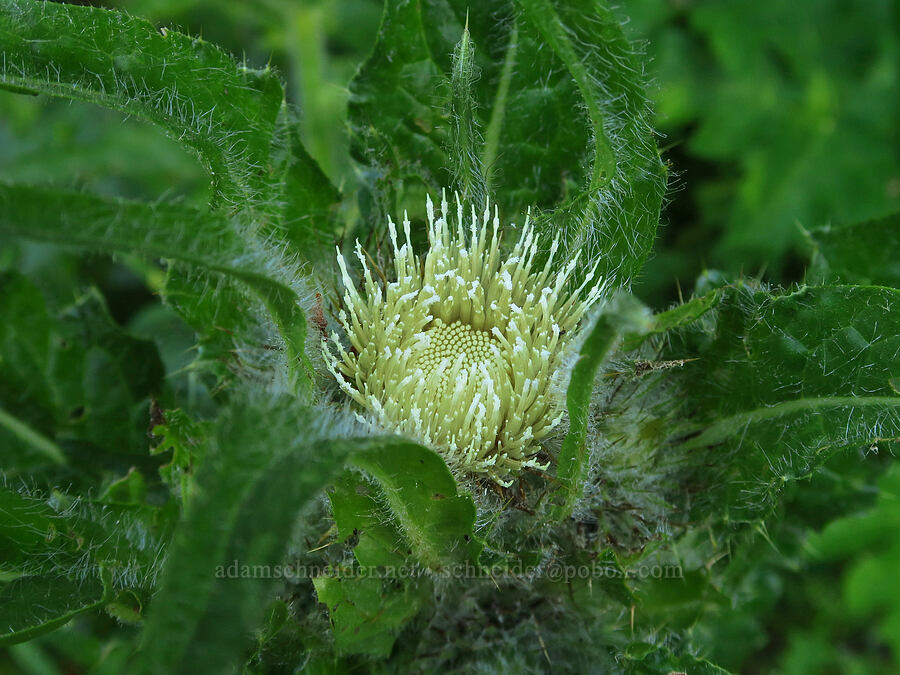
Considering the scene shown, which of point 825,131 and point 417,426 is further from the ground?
point 825,131

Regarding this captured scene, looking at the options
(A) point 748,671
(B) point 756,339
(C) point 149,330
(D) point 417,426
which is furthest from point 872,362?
(C) point 149,330

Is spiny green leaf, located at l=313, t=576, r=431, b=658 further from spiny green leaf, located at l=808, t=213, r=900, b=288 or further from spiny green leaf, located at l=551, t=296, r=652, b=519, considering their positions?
spiny green leaf, located at l=808, t=213, r=900, b=288

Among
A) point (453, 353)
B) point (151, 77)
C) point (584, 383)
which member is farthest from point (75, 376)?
point (584, 383)

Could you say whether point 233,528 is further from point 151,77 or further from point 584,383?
point 151,77

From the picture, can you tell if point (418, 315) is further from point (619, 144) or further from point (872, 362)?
point (872, 362)

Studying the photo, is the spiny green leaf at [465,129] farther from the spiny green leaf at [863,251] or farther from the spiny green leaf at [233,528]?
the spiny green leaf at [863,251]
